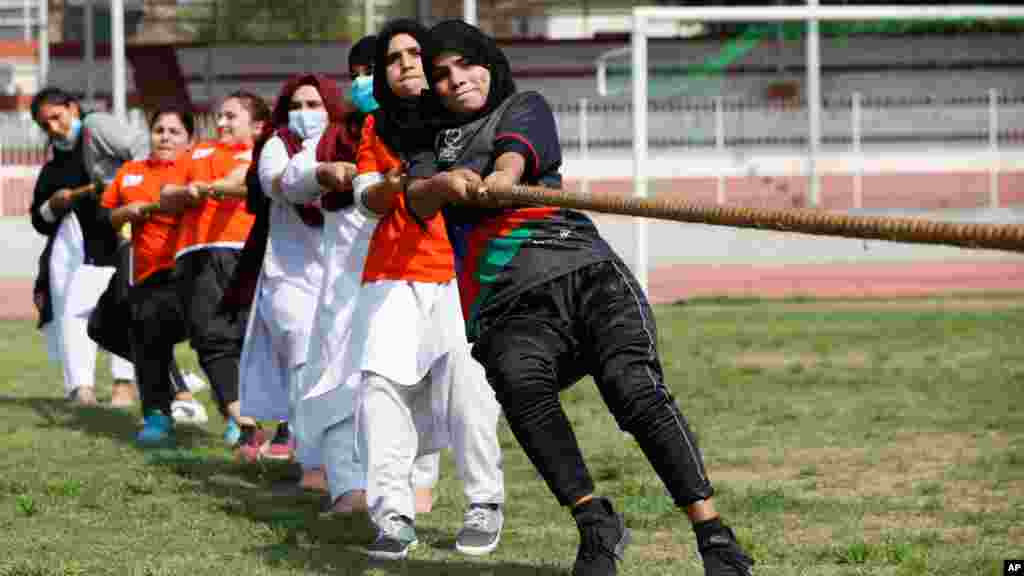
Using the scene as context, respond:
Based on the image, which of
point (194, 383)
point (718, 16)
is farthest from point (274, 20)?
point (194, 383)

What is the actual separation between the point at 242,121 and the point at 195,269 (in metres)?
0.76

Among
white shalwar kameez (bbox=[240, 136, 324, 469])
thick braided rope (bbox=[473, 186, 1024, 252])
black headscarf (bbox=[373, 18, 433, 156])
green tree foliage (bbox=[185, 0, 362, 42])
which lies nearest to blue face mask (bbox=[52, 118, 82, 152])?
white shalwar kameez (bbox=[240, 136, 324, 469])

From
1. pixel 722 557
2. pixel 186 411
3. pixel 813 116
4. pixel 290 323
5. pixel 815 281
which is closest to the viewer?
pixel 722 557

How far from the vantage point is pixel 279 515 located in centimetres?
816

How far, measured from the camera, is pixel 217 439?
1099cm

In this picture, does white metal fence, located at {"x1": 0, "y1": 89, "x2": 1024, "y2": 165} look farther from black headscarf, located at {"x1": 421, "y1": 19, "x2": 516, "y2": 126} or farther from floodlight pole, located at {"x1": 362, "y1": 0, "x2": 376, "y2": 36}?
black headscarf, located at {"x1": 421, "y1": 19, "x2": 516, "y2": 126}

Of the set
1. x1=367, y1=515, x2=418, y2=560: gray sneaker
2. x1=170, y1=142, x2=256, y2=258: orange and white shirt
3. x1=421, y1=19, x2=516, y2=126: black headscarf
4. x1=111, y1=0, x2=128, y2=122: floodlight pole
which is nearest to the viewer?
x1=421, y1=19, x2=516, y2=126: black headscarf

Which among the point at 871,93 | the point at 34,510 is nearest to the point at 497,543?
the point at 34,510

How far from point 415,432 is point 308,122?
1884mm

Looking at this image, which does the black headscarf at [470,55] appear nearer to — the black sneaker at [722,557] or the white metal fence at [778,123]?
the black sneaker at [722,557]

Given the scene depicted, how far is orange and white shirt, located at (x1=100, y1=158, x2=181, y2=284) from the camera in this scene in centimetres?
1078

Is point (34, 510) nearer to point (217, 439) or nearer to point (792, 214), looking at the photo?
point (217, 439)

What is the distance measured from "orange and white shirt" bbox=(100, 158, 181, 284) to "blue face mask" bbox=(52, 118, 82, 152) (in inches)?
59.8

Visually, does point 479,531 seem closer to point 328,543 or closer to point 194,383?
point 328,543
